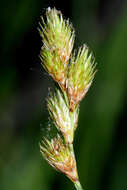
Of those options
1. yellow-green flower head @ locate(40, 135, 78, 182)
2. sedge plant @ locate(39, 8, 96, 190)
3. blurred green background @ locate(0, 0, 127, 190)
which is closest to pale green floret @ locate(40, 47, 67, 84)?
sedge plant @ locate(39, 8, 96, 190)

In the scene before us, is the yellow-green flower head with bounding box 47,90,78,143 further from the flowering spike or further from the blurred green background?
the blurred green background

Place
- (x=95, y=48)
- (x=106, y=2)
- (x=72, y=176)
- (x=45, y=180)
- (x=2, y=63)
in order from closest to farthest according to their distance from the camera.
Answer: (x=72, y=176) < (x=45, y=180) < (x=95, y=48) < (x=2, y=63) < (x=106, y=2)

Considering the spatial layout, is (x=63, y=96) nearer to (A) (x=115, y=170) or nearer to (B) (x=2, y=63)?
(A) (x=115, y=170)

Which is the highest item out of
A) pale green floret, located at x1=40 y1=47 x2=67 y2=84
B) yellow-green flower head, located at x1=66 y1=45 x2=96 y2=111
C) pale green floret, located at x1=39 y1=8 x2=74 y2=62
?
pale green floret, located at x1=39 y1=8 x2=74 y2=62

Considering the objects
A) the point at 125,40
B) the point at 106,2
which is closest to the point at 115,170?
the point at 125,40

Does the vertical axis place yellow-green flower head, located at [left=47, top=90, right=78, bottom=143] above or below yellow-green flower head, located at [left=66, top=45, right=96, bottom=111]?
below

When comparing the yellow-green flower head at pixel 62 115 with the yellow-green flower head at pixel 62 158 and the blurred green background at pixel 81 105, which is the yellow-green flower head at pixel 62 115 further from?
the blurred green background at pixel 81 105
